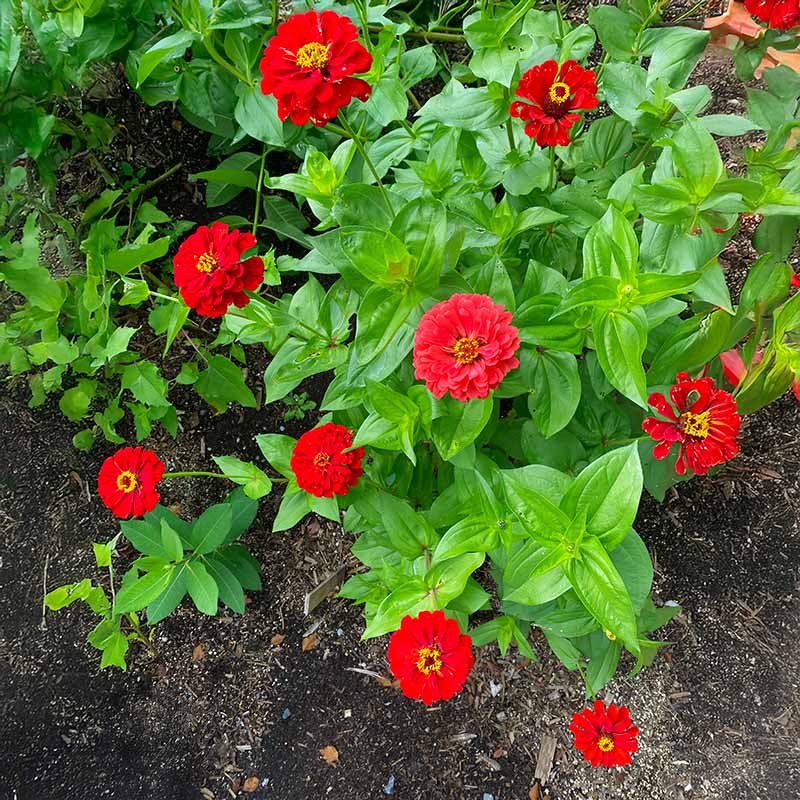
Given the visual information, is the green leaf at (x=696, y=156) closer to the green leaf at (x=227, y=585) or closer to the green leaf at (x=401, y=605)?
the green leaf at (x=401, y=605)

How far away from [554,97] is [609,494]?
60 centimetres

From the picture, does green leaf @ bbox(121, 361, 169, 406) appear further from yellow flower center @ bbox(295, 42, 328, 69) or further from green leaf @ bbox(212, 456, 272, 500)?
yellow flower center @ bbox(295, 42, 328, 69)

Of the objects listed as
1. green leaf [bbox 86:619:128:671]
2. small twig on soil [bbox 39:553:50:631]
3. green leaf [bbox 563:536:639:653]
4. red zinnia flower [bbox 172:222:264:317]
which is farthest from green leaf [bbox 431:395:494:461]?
small twig on soil [bbox 39:553:50:631]

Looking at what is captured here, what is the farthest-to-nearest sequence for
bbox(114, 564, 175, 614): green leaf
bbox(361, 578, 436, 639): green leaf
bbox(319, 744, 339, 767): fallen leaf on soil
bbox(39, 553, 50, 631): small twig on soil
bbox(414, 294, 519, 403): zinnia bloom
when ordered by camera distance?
bbox(39, 553, 50, 631): small twig on soil < bbox(319, 744, 339, 767): fallen leaf on soil < bbox(114, 564, 175, 614): green leaf < bbox(361, 578, 436, 639): green leaf < bbox(414, 294, 519, 403): zinnia bloom

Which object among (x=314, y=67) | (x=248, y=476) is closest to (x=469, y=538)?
(x=248, y=476)

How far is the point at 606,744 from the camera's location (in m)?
1.30

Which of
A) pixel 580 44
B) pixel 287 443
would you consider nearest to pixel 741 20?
pixel 580 44

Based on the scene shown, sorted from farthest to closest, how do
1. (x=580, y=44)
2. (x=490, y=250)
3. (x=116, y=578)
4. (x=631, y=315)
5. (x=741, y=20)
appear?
(x=116, y=578)
(x=741, y=20)
(x=580, y=44)
(x=490, y=250)
(x=631, y=315)

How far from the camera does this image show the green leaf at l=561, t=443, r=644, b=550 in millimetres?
978

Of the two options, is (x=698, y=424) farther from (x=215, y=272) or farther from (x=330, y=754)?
(x=330, y=754)

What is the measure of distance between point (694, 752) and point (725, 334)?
105 centimetres

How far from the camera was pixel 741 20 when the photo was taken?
1.74 m

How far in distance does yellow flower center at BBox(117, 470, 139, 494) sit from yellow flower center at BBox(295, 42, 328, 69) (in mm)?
812

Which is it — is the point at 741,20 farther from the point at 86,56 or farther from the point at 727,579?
the point at 86,56
